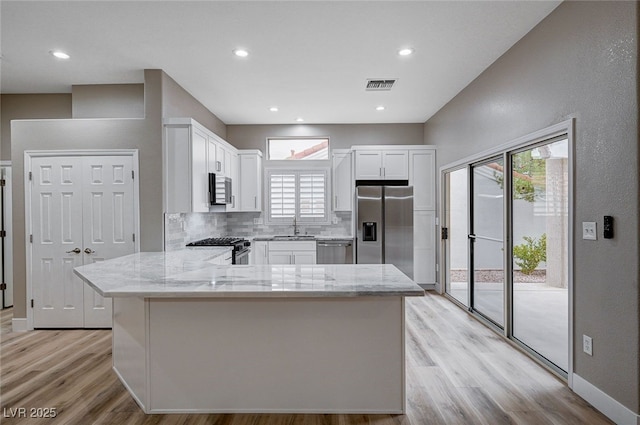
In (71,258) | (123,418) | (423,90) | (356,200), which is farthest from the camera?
(356,200)

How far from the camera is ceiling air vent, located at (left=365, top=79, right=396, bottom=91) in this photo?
4.08 m

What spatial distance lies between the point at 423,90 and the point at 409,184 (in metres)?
1.63

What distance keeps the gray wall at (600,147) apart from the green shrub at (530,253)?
63 centimetres

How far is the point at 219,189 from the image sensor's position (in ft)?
15.1

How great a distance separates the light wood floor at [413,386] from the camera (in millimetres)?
2184

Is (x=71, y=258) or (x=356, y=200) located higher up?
(x=356, y=200)

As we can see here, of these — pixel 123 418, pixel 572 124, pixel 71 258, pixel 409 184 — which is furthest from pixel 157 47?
pixel 409 184

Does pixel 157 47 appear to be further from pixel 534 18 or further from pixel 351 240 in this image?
pixel 351 240

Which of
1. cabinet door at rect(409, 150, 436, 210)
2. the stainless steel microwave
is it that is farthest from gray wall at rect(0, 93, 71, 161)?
cabinet door at rect(409, 150, 436, 210)

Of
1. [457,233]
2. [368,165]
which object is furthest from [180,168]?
[457,233]

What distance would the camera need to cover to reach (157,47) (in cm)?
324

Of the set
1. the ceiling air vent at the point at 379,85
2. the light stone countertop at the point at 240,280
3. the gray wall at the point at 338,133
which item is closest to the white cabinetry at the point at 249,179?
the gray wall at the point at 338,133

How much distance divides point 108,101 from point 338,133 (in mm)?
3472

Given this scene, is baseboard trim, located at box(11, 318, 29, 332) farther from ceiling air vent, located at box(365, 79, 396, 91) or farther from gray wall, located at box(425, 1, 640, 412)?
gray wall, located at box(425, 1, 640, 412)
